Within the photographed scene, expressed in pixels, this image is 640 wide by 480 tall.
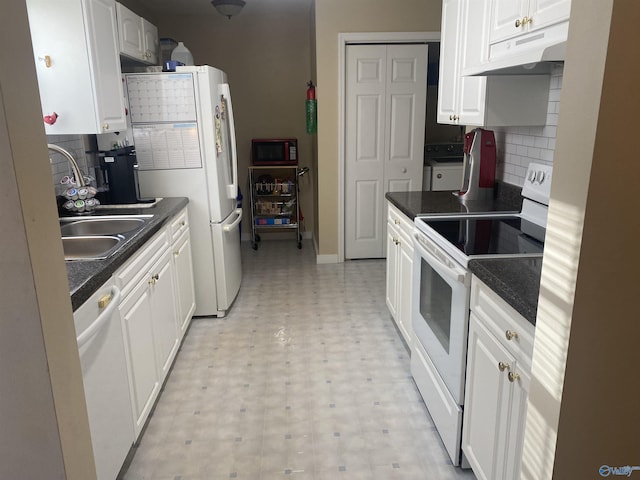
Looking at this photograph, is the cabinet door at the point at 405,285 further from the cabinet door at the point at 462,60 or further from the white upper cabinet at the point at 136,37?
the white upper cabinet at the point at 136,37

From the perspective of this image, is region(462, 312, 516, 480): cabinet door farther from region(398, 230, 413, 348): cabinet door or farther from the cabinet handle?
region(398, 230, 413, 348): cabinet door

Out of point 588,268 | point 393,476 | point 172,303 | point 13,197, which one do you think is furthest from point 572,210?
point 172,303

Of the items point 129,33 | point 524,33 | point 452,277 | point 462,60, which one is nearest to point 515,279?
point 452,277

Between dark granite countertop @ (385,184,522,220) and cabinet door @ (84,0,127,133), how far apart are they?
168cm

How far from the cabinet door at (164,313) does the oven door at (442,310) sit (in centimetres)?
131

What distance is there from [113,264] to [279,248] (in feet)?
11.4

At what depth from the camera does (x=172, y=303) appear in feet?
8.91

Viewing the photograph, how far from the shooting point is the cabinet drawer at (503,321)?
4.32 feet

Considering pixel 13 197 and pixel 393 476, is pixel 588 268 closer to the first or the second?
pixel 13 197

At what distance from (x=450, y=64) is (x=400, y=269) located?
4.12ft

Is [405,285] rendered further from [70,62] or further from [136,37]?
[136,37]

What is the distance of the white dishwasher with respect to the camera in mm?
1554

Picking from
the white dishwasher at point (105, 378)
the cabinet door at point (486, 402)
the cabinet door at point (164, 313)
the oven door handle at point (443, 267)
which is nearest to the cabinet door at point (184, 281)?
the cabinet door at point (164, 313)
